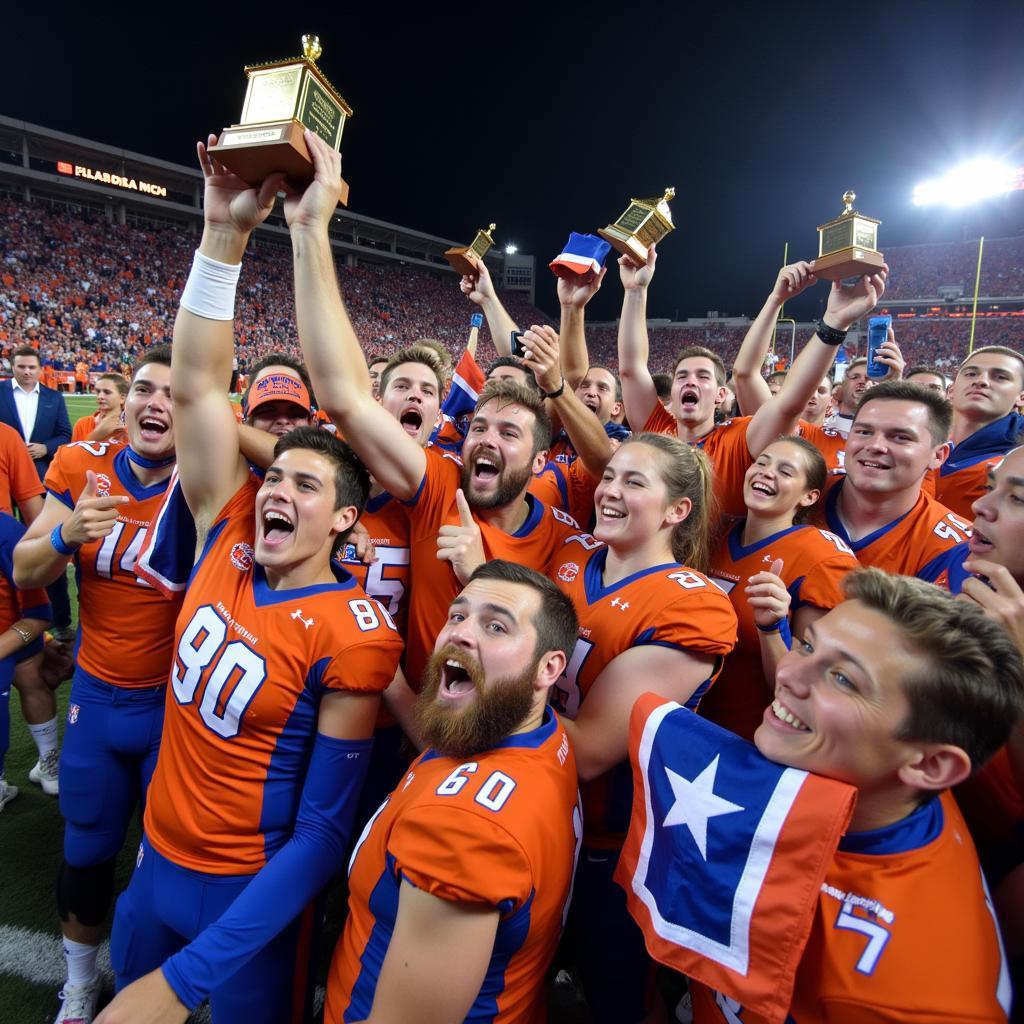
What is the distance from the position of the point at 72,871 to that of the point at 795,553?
3.15 m

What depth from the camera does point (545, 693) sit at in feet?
5.76

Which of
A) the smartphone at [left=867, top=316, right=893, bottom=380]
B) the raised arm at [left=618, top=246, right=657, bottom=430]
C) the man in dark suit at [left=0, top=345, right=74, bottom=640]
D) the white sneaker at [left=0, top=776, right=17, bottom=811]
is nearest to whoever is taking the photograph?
the white sneaker at [left=0, top=776, right=17, bottom=811]

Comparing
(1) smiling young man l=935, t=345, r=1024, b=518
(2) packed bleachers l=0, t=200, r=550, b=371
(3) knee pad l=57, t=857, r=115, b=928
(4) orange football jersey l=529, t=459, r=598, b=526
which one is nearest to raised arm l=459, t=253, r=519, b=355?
(4) orange football jersey l=529, t=459, r=598, b=526

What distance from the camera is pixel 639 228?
374 centimetres

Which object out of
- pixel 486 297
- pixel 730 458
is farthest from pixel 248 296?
pixel 730 458

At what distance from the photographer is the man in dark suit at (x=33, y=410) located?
6301 mm

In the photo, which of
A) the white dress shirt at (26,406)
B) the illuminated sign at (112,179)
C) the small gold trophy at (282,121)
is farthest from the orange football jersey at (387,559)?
the illuminated sign at (112,179)

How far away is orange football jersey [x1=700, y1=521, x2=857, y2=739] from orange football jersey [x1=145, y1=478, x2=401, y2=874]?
1.44m

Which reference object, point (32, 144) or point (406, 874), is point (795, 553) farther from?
point (32, 144)

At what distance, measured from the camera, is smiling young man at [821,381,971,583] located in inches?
102

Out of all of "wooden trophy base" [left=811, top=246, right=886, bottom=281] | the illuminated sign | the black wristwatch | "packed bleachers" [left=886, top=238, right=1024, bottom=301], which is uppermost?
"packed bleachers" [left=886, top=238, right=1024, bottom=301]

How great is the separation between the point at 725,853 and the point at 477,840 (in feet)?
1.76

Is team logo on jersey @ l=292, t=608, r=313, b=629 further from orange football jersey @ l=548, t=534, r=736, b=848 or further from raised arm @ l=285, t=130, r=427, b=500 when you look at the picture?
orange football jersey @ l=548, t=534, r=736, b=848

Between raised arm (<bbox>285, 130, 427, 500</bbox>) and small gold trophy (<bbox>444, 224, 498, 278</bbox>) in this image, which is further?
small gold trophy (<bbox>444, 224, 498, 278</bbox>)
